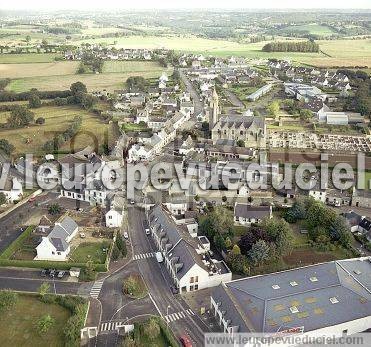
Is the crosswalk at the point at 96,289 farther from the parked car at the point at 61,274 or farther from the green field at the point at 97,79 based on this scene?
the green field at the point at 97,79

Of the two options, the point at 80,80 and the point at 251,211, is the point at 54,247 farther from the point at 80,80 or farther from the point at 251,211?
the point at 80,80

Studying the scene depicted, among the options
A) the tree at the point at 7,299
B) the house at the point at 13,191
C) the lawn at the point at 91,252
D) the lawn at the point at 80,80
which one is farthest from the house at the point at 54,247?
the lawn at the point at 80,80

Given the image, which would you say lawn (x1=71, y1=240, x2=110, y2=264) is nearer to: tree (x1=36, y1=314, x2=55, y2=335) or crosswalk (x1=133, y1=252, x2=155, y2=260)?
crosswalk (x1=133, y1=252, x2=155, y2=260)

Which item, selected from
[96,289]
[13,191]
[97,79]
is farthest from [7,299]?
[97,79]

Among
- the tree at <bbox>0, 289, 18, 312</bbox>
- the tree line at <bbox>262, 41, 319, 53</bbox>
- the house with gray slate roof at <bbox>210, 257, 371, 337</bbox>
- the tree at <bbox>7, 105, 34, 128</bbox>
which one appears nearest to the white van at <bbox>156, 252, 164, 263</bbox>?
the house with gray slate roof at <bbox>210, 257, 371, 337</bbox>

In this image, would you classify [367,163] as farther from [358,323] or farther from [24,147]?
[24,147]

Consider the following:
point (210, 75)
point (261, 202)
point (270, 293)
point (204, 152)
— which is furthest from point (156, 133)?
point (210, 75)
